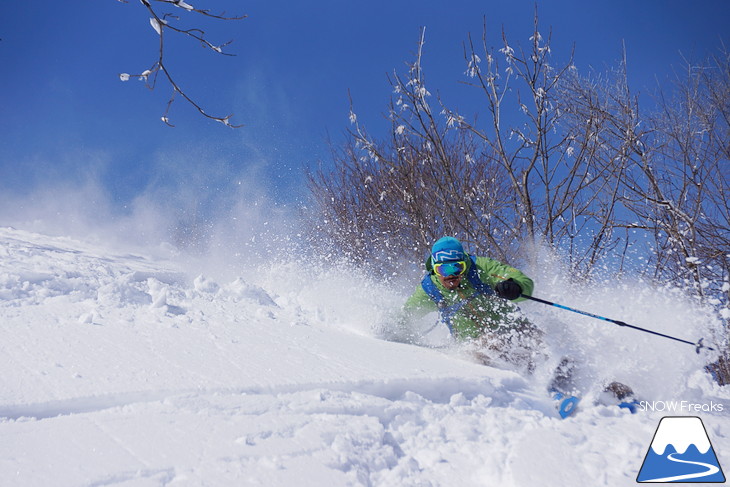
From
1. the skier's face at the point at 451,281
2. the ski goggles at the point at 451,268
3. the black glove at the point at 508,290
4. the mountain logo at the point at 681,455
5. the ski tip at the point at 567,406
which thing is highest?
the ski goggles at the point at 451,268

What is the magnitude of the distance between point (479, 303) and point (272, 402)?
10.2ft

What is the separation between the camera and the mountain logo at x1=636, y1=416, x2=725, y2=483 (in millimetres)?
1820

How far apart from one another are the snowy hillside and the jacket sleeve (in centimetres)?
66

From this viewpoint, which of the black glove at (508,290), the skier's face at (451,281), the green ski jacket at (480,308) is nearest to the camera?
the black glove at (508,290)

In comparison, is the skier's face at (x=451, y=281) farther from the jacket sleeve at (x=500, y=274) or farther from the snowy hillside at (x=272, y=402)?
the snowy hillside at (x=272, y=402)

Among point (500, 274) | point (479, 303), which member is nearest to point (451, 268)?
point (500, 274)

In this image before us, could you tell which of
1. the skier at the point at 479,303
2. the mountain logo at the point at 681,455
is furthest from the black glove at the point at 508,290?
the mountain logo at the point at 681,455

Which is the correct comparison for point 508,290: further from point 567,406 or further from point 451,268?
point 567,406

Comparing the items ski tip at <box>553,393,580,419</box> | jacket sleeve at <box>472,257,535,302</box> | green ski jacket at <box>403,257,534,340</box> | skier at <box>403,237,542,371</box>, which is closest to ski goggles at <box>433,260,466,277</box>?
skier at <box>403,237,542,371</box>

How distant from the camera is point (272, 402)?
227 cm

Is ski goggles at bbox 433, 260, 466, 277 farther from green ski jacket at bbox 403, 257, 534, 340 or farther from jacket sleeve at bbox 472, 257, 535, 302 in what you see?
jacket sleeve at bbox 472, 257, 535, 302

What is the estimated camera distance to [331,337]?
3.82m

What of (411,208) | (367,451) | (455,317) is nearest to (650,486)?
(367,451)

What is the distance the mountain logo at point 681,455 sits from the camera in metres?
1.82
